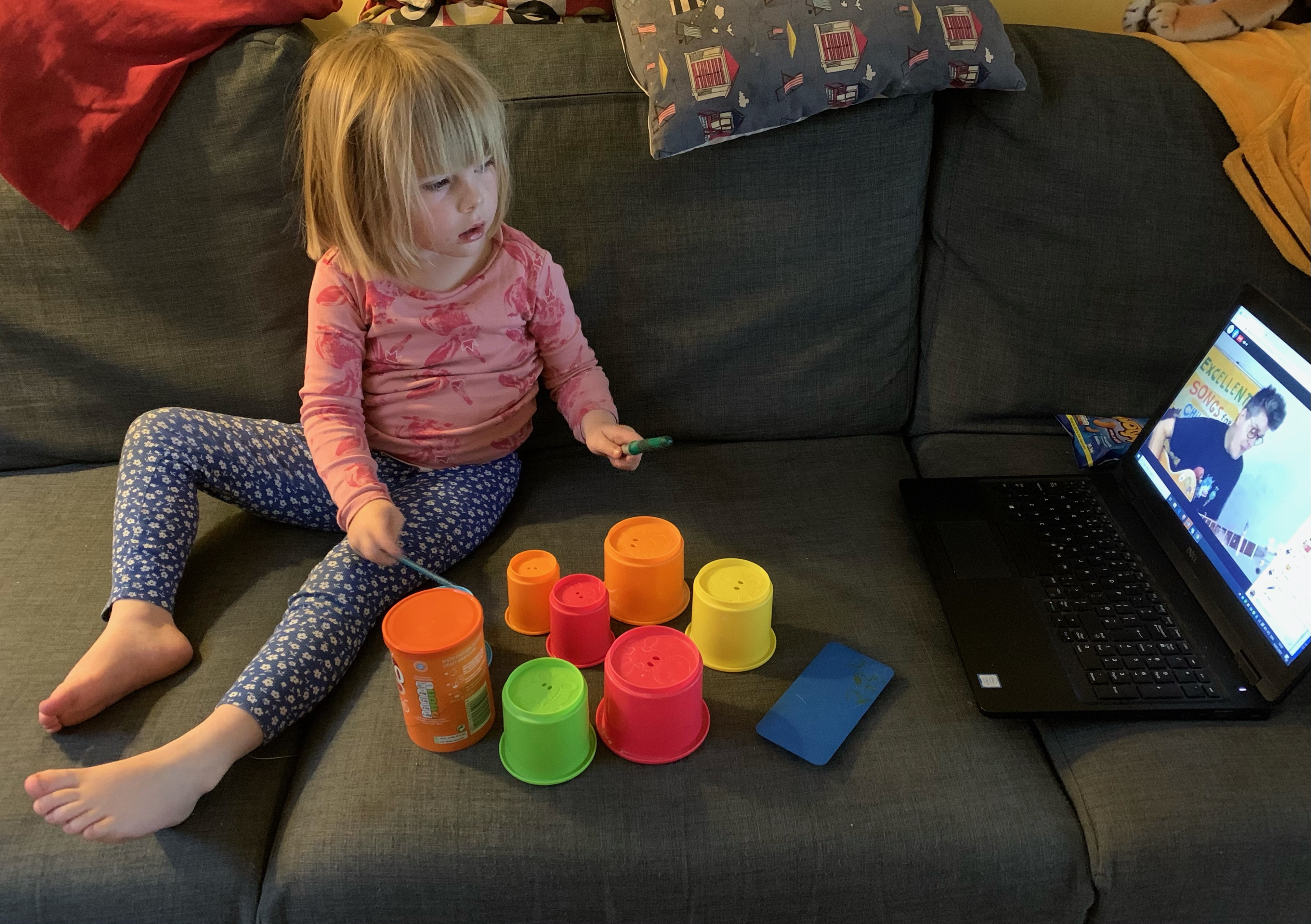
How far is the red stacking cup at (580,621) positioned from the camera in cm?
99

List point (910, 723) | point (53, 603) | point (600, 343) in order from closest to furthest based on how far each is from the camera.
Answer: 1. point (910, 723)
2. point (53, 603)
3. point (600, 343)

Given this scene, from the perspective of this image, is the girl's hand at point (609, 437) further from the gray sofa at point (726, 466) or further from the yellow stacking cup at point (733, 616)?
the yellow stacking cup at point (733, 616)

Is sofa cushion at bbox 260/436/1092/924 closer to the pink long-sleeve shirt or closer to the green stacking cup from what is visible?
the green stacking cup

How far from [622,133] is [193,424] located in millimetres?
698

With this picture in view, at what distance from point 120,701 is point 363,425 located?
0.43 m

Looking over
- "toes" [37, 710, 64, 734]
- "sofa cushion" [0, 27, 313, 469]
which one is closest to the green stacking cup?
"toes" [37, 710, 64, 734]

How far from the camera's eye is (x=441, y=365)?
1.24 m

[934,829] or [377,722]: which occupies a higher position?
[934,829]

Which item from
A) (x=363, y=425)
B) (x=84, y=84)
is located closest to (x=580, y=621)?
(x=363, y=425)

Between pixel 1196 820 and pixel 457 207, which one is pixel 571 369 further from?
pixel 1196 820

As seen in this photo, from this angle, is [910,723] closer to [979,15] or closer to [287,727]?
[287,727]

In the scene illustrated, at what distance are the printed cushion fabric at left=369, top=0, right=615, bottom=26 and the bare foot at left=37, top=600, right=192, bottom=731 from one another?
3.06 feet

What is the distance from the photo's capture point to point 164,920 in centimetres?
85

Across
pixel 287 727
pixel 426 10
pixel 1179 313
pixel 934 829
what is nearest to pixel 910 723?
pixel 934 829
